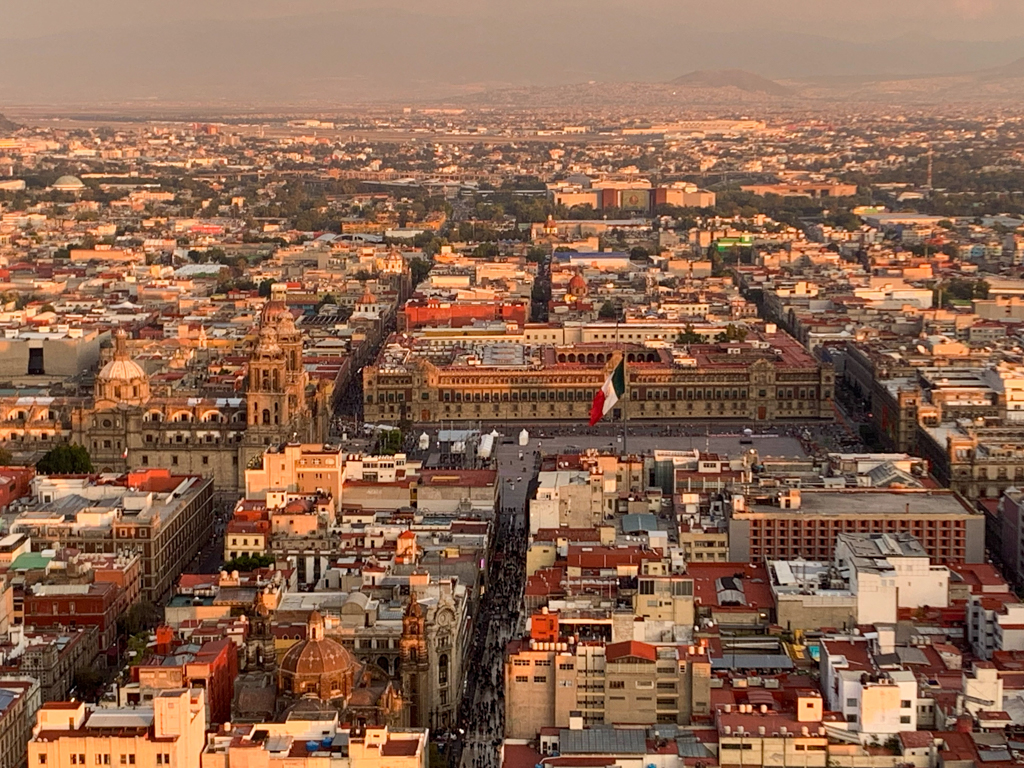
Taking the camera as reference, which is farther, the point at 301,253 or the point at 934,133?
A: the point at 934,133

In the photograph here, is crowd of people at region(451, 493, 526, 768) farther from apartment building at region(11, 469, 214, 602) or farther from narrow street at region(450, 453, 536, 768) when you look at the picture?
apartment building at region(11, 469, 214, 602)

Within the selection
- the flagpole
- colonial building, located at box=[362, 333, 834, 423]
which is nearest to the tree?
colonial building, located at box=[362, 333, 834, 423]

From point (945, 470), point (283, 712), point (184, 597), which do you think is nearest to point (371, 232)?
point (945, 470)

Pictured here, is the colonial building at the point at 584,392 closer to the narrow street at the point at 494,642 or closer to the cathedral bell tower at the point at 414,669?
the narrow street at the point at 494,642

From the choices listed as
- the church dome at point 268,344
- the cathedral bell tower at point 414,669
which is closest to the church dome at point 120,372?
the church dome at point 268,344

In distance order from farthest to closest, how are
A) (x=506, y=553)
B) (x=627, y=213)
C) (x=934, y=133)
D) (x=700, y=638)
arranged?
1. (x=934, y=133)
2. (x=627, y=213)
3. (x=506, y=553)
4. (x=700, y=638)

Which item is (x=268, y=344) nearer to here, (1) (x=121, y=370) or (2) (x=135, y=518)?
(1) (x=121, y=370)

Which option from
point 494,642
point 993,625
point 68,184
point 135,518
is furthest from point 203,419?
point 68,184

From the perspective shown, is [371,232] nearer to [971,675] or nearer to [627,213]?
[627,213]
